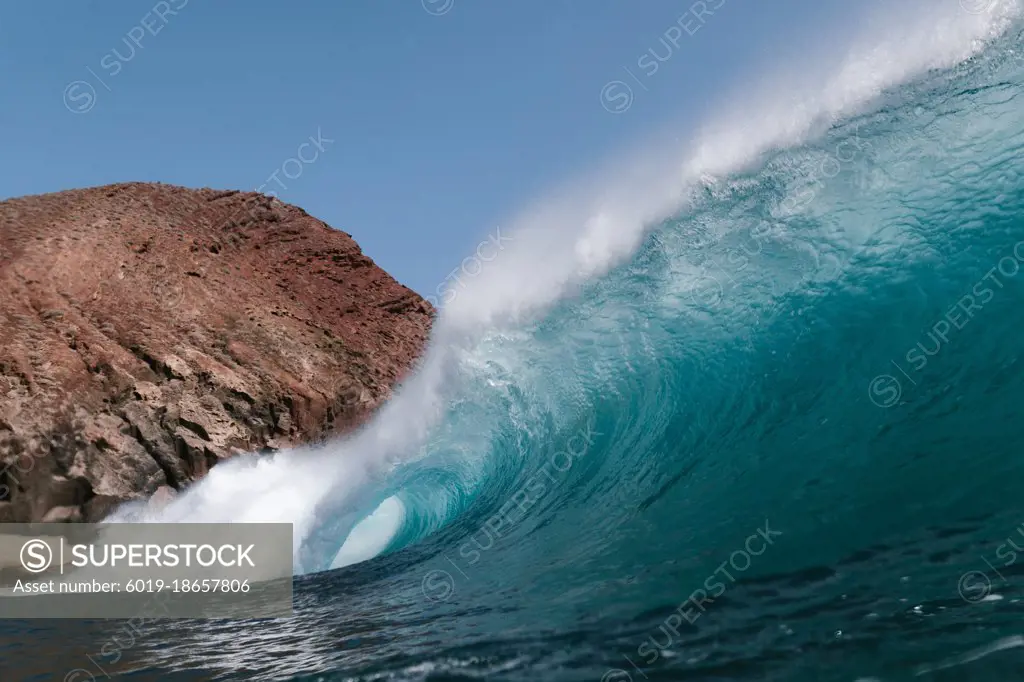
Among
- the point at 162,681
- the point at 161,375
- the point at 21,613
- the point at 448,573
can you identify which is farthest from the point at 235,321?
the point at 162,681

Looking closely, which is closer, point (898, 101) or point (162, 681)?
point (162, 681)

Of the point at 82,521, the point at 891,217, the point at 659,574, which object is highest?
the point at 82,521

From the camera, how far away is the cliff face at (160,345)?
16.0 metres

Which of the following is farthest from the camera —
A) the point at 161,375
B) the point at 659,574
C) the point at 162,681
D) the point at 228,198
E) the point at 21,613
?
the point at 228,198

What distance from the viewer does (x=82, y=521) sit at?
15.5m

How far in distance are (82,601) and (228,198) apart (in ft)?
84.3

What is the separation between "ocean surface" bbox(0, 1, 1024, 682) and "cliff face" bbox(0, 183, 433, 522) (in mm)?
3556

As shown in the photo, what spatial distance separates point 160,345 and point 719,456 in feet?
60.5

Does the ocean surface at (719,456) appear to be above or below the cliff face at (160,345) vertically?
below

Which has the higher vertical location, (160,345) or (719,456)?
(160,345)

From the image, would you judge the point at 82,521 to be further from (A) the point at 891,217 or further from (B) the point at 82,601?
(A) the point at 891,217

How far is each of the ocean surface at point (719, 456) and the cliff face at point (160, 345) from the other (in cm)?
356

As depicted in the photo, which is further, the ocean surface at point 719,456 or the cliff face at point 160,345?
the cliff face at point 160,345

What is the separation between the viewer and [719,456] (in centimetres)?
699
